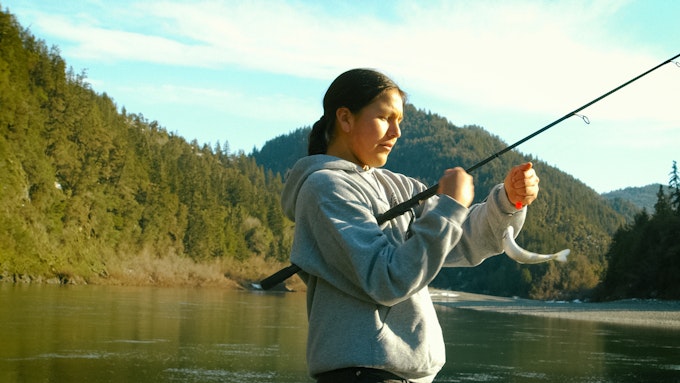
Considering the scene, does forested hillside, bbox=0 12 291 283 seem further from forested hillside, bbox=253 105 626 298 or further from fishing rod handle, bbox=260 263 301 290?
fishing rod handle, bbox=260 263 301 290

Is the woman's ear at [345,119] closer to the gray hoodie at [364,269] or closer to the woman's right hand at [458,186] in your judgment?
the gray hoodie at [364,269]

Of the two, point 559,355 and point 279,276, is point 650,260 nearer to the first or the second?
point 559,355

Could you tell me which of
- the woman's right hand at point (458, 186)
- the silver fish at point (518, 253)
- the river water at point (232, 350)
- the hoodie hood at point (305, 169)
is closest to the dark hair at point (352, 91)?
the hoodie hood at point (305, 169)

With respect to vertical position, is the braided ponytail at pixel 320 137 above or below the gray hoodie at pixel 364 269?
above

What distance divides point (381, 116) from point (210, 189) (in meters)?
86.1

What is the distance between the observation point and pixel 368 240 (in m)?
2.00

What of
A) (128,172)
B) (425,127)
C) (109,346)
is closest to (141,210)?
(128,172)

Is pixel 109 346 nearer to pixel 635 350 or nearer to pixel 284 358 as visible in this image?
pixel 284 358

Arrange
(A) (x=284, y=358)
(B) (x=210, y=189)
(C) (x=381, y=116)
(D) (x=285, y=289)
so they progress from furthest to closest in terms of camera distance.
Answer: (B) (x=210, y=189) → (D) (x=285, y=289) → (A) (x=284, y=358) → (C) (x=381, y=116)

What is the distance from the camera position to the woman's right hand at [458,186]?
2.03 meters

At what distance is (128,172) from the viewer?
226ft

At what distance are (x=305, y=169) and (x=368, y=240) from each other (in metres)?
0.32

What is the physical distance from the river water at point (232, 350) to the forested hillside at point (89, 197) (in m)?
26.2

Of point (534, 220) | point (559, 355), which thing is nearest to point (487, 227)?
point (559, 355)
